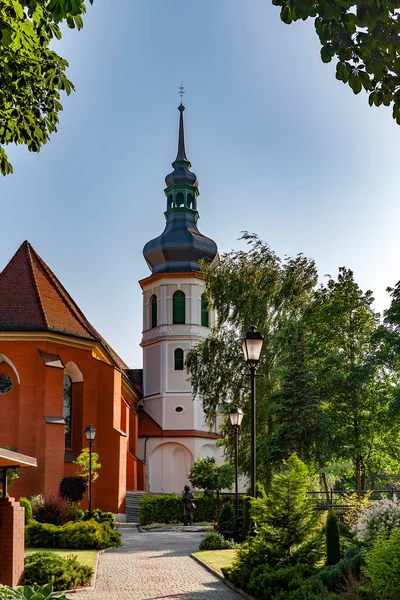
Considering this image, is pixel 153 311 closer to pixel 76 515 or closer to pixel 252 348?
pixel 76 515

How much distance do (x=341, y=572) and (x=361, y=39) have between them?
25.4 feet

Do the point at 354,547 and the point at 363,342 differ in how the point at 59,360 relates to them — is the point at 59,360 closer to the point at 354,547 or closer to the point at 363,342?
the point at 363,342

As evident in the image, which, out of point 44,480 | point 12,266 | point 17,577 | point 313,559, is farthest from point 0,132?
point 12,266

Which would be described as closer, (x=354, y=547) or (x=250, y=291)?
(x=354, y=547)

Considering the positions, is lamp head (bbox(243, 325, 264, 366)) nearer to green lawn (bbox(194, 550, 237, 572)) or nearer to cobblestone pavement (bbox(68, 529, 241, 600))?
cobblestone pavement (bbox(68, 529, 241, 600))

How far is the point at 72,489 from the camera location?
30.2 m

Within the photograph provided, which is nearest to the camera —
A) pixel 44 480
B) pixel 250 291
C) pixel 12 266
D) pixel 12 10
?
pixel 12 10

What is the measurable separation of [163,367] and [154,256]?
749 centimetres

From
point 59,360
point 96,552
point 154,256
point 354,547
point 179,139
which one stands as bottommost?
point 96,552

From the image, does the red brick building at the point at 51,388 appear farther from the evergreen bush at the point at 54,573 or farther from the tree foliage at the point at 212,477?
the evergreen bush at the point at 54,573

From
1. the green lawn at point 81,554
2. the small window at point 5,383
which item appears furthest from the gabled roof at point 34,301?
the green lawn at point 81,554

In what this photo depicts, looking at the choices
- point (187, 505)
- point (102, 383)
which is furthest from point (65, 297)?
point (187, 505)

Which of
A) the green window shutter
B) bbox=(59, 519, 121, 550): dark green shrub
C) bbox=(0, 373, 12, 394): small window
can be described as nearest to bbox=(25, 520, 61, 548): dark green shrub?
bbox=(59, 519, 121, 550): dark green shrub

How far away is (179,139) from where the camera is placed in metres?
55.0
